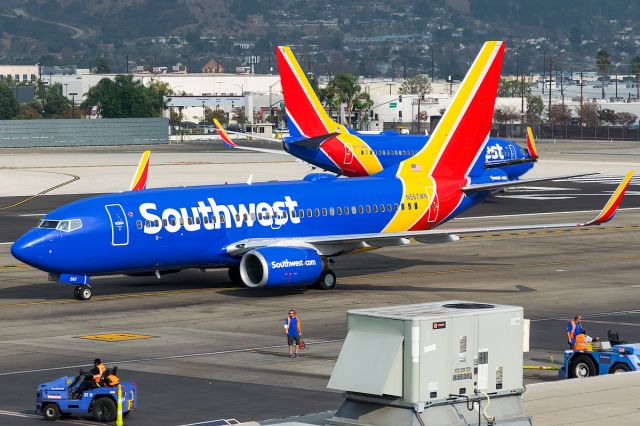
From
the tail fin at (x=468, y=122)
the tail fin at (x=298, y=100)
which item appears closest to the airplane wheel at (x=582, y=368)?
the tail fin at (x=468, y=122)

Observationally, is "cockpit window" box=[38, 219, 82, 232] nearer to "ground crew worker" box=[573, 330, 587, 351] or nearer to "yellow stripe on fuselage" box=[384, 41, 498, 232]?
"yellow stripe on fuselage" box=[384, 41, 498, 232]

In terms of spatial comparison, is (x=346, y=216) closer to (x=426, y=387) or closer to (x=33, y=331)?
(x=33, y=331)

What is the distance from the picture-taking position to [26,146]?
183500 millimetres

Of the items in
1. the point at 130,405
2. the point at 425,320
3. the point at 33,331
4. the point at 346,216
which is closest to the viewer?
the point at 425,320

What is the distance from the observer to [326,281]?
5281 cm

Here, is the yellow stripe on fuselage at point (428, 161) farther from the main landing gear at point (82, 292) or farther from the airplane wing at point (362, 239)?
the main landing gear at point (82, 292)

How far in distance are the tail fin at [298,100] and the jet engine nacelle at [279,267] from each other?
1016 inches

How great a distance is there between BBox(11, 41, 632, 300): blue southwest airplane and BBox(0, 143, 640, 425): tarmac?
1.46 meters

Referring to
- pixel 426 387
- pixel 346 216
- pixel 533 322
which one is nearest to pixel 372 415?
pixel 426 387

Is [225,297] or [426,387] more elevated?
[426,387]

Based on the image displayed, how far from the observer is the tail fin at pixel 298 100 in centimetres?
7606

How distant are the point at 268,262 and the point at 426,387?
27678 mm

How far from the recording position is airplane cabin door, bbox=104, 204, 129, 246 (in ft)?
161

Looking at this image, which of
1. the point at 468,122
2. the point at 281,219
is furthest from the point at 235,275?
the point at 468,122
